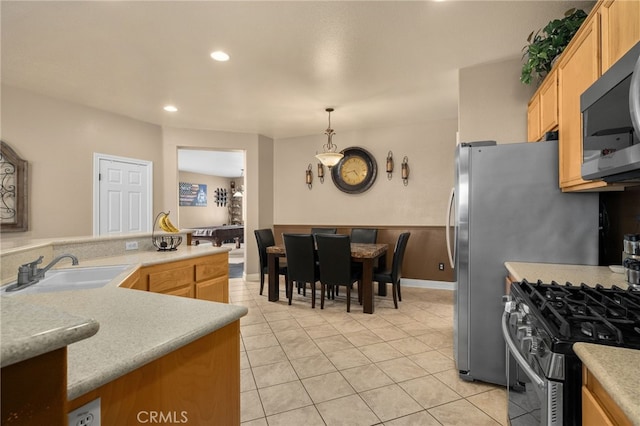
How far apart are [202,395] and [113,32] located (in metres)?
2.67

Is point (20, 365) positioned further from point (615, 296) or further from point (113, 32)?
point (113, 32)

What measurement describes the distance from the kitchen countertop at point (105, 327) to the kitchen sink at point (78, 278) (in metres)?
0.51

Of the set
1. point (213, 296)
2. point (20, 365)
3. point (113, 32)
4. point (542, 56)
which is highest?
point (113, 32)

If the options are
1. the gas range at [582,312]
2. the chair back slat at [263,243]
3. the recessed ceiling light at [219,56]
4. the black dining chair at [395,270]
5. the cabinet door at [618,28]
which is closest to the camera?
the gas range at [582,312]

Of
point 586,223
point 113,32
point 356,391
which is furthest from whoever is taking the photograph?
point 113,32

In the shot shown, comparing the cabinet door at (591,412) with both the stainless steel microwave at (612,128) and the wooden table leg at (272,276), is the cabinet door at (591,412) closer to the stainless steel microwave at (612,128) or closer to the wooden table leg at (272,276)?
the stainless steel microwave at (612,128)

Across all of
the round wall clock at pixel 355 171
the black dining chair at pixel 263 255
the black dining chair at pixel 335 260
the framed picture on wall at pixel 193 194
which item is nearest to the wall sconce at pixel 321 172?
the round wall clock at pixel 355 171

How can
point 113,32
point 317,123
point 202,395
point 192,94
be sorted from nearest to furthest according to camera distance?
1. point 202,395
2. point 113,32
3. point 192,94
4. point 317,123

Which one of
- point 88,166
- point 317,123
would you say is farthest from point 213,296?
point 317,123

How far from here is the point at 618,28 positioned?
4.45 ft

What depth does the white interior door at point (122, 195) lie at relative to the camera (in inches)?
163

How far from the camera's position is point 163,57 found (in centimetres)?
275

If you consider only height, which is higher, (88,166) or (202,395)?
(88,166)

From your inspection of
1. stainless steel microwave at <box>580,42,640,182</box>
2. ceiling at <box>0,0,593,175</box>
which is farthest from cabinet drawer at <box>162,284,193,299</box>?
stainless steel microwave at <box>580,42,640,182</box>
